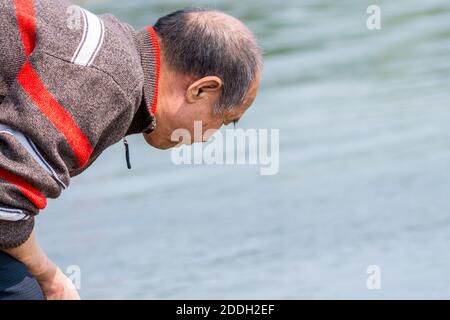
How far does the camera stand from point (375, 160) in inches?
243

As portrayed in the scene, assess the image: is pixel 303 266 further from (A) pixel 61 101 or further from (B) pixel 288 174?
(A) pixel 61 101

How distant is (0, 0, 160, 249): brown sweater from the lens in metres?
2.56

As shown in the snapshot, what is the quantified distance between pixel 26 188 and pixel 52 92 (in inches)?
9.1

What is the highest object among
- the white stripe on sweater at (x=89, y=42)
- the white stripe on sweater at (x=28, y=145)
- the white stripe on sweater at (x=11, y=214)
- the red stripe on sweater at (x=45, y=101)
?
the white stripe on sweater at (x=89, y=42)

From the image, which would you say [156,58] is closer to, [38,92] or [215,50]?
[215,50]

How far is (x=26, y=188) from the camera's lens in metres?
2.62

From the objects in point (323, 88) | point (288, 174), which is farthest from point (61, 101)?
point (323, 88)

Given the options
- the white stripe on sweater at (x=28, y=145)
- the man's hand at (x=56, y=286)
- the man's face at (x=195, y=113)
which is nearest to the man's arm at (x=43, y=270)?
the man's hand at (x=56, y=286)

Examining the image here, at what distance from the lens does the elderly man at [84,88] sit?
8.43ft

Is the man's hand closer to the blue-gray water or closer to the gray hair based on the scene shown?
the gray hair

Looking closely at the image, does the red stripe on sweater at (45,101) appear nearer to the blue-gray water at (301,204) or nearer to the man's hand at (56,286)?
the man's hand at (56,286)

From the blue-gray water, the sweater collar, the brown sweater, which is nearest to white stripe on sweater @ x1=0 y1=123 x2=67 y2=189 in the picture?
the brown sweater
